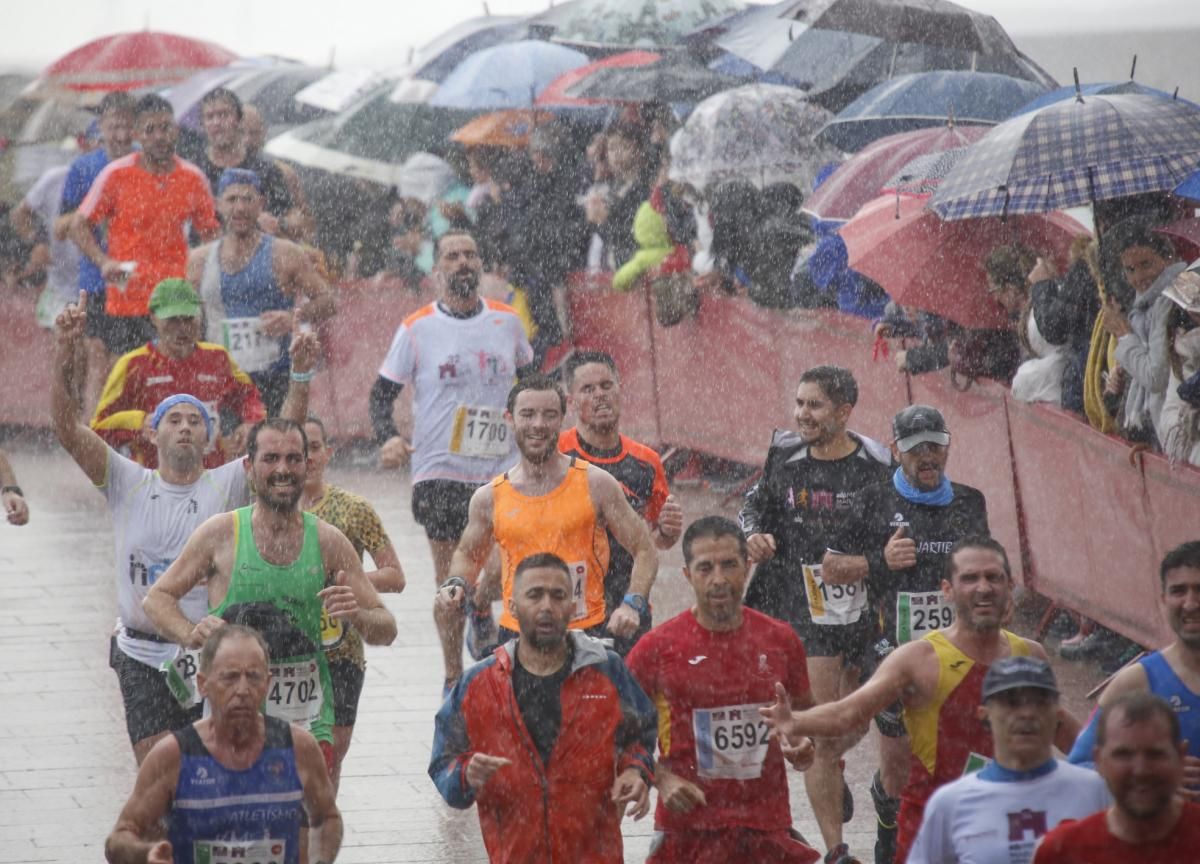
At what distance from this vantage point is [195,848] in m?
6.20

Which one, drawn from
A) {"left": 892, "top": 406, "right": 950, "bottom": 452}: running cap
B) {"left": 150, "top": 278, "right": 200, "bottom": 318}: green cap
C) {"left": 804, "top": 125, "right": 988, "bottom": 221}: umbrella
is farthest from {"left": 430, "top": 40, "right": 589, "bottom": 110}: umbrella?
{"left": 892, "top": 406, "right": 950, "bottom": 452}: running cap

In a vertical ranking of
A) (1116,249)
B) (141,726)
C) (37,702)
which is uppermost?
(1116,249)

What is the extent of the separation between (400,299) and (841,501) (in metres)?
10.8

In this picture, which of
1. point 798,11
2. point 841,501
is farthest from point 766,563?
point 798,11

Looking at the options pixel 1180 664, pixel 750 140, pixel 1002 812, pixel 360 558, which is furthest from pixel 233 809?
pixel 750 140

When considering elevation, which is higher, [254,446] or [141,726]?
[254,446]

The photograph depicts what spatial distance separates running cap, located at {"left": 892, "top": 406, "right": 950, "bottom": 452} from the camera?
830 centimetres

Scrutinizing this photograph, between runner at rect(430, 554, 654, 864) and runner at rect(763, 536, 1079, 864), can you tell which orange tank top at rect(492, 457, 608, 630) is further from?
runner at rect(763, 536, 1079, 864)

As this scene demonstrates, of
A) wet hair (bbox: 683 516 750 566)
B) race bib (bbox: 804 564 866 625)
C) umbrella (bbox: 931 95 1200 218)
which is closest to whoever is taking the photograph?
wet hair (bbox: 683 516 750 566)

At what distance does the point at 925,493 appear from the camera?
832 centimetres

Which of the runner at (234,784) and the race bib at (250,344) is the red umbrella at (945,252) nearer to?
the race bib at (250,344)

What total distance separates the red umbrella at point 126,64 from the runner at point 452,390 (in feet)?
36.7

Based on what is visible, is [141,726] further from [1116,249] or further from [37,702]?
[1116,249]

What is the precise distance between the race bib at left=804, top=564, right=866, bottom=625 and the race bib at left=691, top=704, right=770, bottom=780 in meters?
1.73
